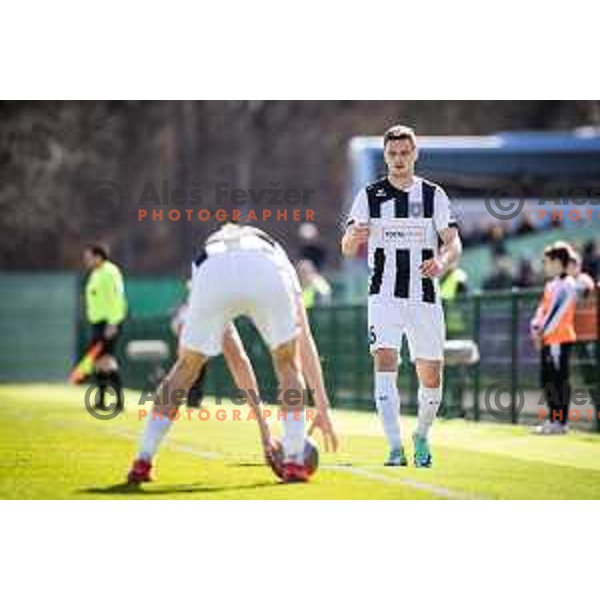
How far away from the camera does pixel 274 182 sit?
41.5 meters

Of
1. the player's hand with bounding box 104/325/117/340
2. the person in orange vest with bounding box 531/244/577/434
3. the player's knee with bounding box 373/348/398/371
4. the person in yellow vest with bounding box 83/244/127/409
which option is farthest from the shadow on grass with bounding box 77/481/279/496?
the player's hand with bounding box 104/325/117/340

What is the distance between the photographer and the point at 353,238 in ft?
34.7

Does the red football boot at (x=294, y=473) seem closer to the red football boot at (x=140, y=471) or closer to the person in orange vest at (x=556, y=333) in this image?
the red football boot at (x=140, y=471)

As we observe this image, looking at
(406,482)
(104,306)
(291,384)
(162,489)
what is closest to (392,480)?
(406,482)

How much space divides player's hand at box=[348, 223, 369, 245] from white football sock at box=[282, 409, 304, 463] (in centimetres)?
104

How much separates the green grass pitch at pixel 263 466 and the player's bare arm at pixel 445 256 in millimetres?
1106

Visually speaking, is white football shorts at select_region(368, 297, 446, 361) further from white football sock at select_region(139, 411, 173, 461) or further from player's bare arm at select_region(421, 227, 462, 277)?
white football sock at select_region(139, 411, 173, 461)

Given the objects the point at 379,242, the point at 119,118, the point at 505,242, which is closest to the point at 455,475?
the point at 379,242

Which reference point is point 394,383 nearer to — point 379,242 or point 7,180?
point 379,242

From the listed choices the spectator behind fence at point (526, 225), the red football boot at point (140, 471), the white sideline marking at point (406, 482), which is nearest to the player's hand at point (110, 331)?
the spectator behind fence at point (526, 225)

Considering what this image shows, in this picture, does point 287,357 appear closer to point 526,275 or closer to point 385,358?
point 385,358

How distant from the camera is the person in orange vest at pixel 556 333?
1482 centimetres
